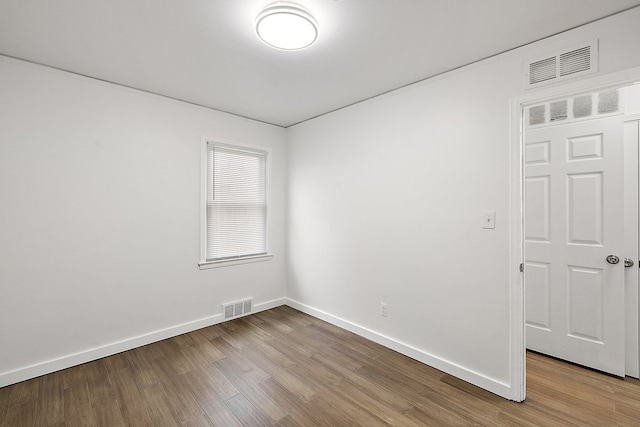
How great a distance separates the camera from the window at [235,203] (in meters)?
3.47

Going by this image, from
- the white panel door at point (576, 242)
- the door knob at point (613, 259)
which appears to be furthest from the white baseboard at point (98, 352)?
the door knob at point (613, 259)

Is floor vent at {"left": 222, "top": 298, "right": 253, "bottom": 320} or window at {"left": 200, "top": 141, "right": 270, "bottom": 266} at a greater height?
window at {"left": 200, "top": 141, "right": 270, "bottom": 266}

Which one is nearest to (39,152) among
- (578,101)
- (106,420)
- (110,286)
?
(110,286)

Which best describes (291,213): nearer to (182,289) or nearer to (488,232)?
(182,289)

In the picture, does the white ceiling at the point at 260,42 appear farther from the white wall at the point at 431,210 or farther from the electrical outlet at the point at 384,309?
the electrical outlet at the point at 384,309

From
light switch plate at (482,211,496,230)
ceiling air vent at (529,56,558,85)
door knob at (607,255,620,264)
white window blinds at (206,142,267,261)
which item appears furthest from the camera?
white window blinds at (206,142,267,261)

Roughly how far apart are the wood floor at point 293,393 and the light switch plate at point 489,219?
1280 millimetres

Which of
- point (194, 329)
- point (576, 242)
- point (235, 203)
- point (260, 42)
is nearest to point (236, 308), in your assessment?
point (194, 329)

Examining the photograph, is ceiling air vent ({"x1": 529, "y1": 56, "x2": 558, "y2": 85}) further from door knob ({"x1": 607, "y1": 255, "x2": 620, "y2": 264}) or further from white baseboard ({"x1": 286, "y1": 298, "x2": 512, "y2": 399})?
white baseboard ({"x1": 286, "y1": 298, "x2": 512, "y2": 399})

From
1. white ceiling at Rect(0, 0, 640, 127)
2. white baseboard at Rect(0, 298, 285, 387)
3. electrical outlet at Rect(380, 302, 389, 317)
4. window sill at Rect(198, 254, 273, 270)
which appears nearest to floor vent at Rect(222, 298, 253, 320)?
white baseboard at Rect(0, 298, 285, 387)

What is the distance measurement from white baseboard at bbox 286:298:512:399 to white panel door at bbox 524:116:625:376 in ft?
3.32

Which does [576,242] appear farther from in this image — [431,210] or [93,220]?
[93,220]

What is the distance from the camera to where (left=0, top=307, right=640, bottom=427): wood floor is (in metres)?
1.93

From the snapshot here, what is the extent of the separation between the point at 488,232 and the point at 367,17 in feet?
5.88
